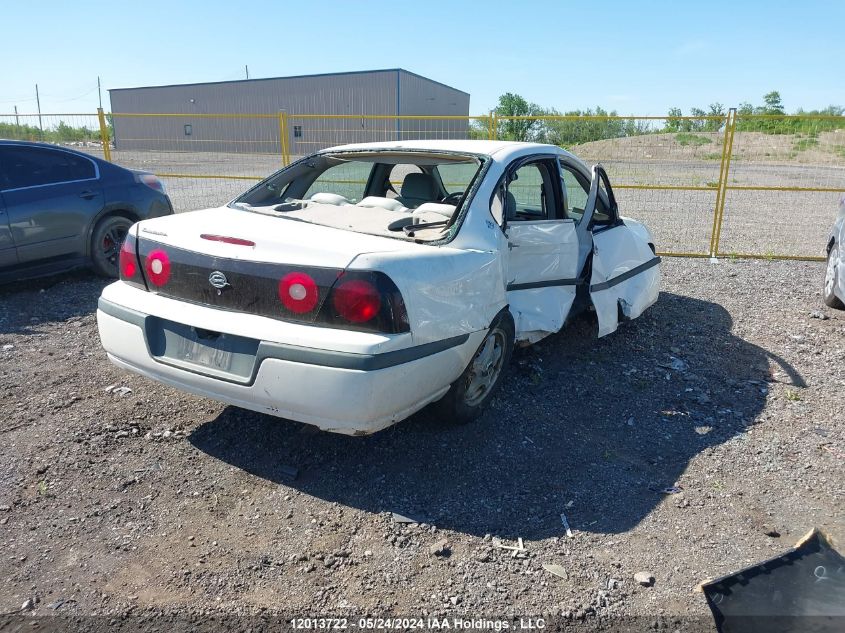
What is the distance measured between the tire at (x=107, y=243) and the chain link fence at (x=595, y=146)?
374cm

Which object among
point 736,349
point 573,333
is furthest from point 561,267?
point 736,349

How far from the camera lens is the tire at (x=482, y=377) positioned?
3588 mm

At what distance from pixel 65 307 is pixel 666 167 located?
10204mm

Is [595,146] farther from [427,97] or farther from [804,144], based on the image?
[427,97]

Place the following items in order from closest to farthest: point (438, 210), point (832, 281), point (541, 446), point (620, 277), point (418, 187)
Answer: point (541, 446) < point (438, 210) < point (418, 187) < point (620, 277) < point (832, 281)

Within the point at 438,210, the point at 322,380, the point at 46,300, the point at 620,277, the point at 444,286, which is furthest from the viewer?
the point at 46,300

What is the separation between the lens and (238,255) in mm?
3053

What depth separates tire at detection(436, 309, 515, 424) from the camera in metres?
3.59

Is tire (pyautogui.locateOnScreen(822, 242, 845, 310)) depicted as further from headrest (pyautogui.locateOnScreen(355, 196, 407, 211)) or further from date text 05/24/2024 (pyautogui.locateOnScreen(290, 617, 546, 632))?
date text 05/24/2024 (pyautogui.locateOnScreen(290, 617, 546, 632))

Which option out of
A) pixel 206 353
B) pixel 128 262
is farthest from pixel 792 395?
pixel 128 262

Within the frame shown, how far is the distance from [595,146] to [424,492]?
29.5ft

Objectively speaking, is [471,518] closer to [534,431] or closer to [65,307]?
[534,431]

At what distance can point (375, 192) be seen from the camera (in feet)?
16.8

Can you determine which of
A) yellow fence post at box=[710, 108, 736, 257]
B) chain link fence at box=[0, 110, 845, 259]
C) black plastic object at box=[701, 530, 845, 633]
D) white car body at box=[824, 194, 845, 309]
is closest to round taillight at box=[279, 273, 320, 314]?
black plastic object at box=[701, 530, 845, 633]
